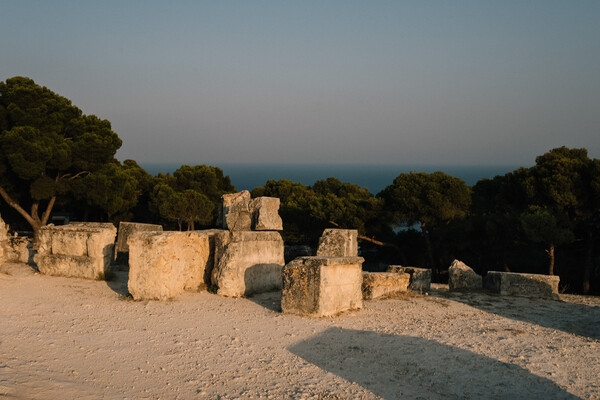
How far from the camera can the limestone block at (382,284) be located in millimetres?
8875

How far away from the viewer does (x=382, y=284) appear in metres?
9.07

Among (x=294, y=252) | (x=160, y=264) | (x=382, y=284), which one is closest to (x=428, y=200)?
(x=294, y=252)

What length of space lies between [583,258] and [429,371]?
1164 centimetres

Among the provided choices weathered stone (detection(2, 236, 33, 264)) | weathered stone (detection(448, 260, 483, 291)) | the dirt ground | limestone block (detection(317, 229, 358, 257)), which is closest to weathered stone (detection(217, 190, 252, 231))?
limestone block (detection(317, 229, 358, 257))

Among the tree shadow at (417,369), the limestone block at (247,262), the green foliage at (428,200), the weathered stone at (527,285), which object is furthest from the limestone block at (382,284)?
the green foliage at (428,200)

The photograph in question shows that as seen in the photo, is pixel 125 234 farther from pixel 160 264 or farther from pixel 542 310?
pixel 542 310

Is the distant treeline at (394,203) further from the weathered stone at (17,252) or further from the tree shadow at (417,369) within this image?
the tree shadow at (417,369)

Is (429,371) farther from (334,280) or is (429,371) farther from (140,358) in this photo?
(140,358)

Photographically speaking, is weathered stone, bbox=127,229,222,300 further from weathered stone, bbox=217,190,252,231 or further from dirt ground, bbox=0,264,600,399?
weathered stone, bbox=217,190,252,231

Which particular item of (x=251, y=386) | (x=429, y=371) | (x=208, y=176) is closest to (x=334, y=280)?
(x=429, y=371)

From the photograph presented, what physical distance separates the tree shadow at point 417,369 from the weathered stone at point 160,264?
345 cm

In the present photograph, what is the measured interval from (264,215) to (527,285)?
18.9 ft

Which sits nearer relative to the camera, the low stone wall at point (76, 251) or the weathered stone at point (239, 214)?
the weathered stone at point (239, 214)

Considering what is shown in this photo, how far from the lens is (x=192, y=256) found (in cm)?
910
